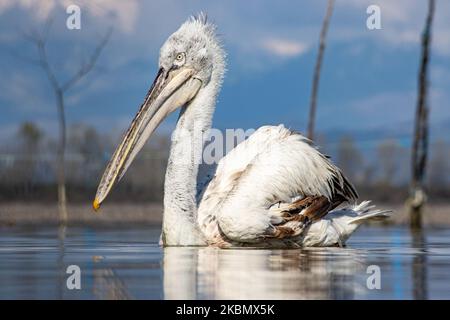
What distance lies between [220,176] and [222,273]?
3.49 m

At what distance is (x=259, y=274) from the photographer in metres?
7.59

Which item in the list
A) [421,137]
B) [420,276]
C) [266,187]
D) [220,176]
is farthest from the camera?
[421,137]

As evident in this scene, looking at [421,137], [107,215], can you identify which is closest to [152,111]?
[421,137]

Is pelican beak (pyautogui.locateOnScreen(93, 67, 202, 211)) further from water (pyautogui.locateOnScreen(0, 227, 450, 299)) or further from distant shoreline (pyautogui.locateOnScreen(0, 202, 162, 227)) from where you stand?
distant shoreline (pyautogui.locateOnScreen(0, 202, 162, 227))

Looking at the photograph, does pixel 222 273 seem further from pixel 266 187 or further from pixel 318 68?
pixel 318 68

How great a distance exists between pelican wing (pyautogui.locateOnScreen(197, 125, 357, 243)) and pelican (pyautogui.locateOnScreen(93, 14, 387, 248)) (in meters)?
0.01

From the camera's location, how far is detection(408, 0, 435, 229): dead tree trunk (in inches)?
957

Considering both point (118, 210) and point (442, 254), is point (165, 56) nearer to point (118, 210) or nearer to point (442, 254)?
point (442, 254)
